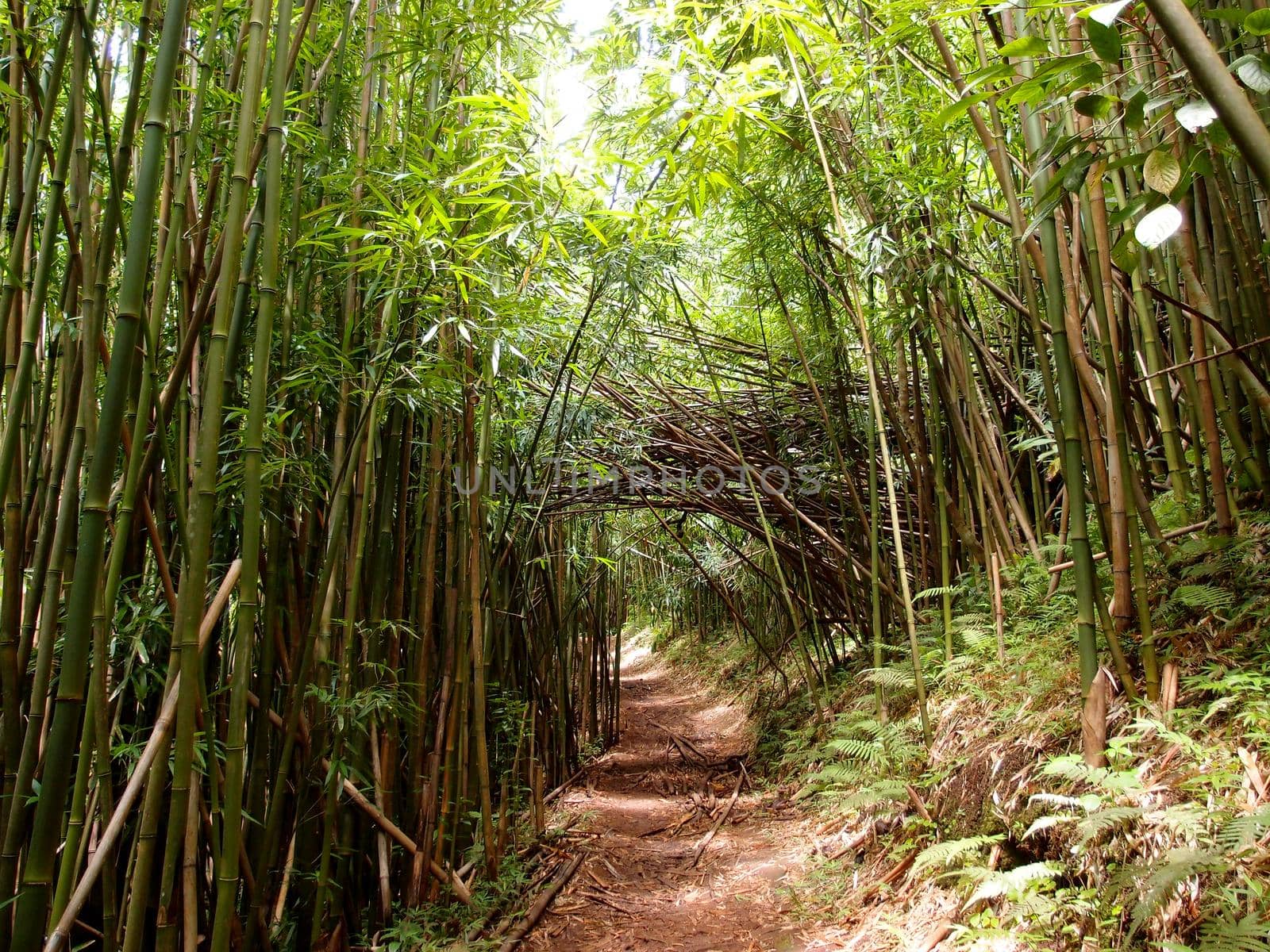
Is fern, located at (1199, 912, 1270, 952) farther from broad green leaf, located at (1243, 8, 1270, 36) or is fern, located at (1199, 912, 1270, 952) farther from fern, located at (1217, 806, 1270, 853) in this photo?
broad green leaf, located at (1243, 8, 1270, 36)

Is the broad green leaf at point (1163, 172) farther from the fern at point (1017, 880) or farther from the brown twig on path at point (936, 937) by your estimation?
the brown twig on path at point (936, 937)

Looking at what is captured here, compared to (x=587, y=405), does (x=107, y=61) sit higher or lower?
higher

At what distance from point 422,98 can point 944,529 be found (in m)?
2.17

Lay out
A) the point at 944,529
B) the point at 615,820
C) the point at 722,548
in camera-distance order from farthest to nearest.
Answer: the point at 722,548
the point at 615,820
the point at 944,529

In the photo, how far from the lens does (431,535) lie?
215 cm

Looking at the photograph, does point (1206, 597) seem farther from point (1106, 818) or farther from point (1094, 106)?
point (1094, 106)

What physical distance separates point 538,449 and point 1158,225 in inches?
104

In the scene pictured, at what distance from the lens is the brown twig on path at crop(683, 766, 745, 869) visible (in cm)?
271

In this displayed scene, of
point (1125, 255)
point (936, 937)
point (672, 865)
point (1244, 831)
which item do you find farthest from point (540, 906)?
point (1125, 255)

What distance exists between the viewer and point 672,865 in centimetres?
270

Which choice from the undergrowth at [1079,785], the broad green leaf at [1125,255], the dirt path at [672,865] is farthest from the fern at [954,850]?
the broad green leaf at [1125,255]

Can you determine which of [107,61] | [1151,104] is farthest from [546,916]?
[107,61]

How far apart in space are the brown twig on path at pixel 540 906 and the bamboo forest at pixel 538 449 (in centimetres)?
3

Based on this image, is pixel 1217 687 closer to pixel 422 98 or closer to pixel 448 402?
pixel 448 402
